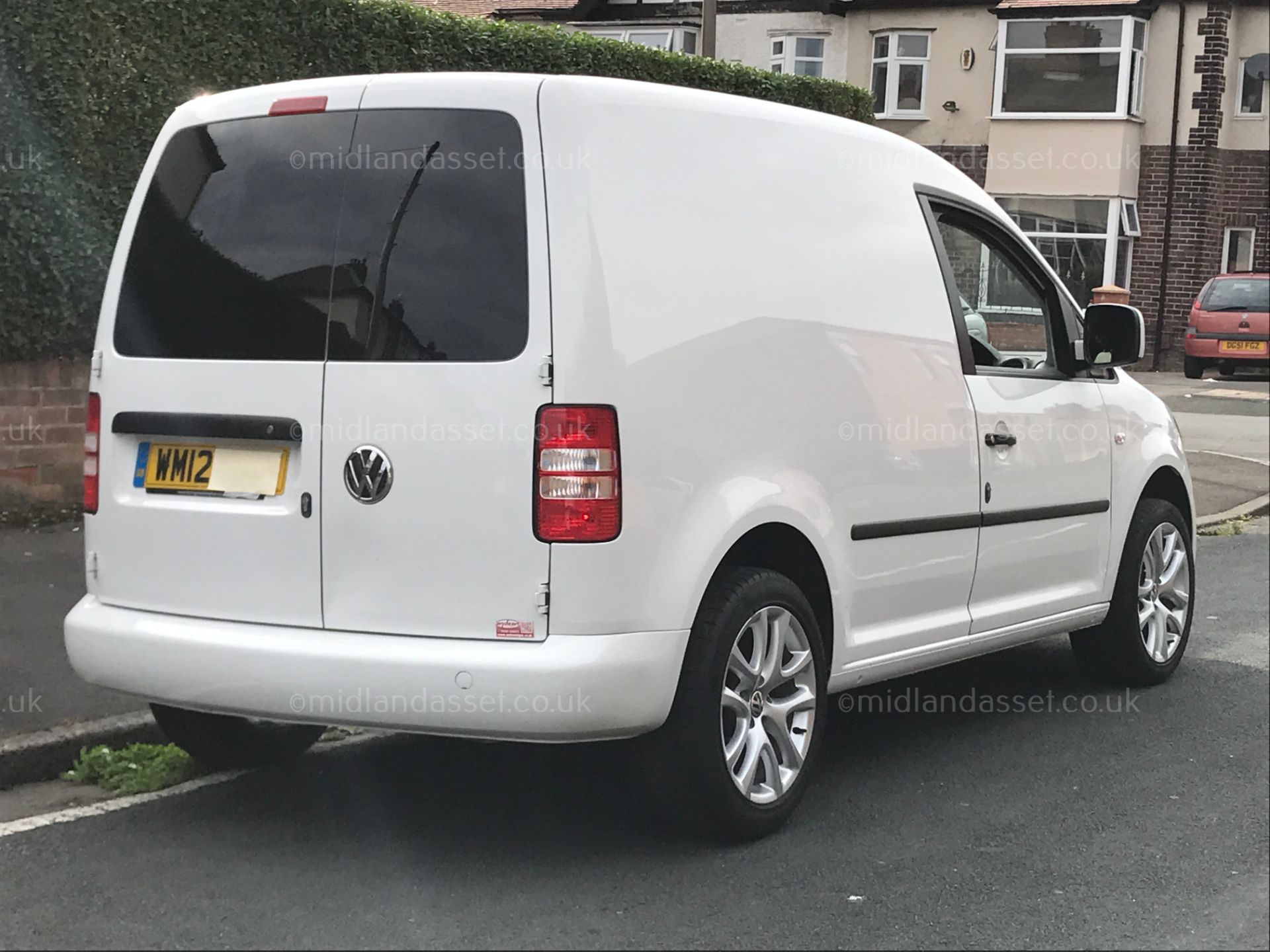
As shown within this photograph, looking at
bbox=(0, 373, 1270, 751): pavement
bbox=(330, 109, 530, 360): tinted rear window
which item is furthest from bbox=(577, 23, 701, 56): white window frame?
bbox=(330, 109, 530, 360): tinted rear window

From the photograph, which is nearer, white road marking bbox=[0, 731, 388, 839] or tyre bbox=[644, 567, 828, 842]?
tyre bbox=[644, 567, 828, 842]

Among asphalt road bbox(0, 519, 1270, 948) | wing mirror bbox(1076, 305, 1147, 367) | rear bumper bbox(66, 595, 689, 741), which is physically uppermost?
wing mirror bbox(1076, 305, 1147, 367)

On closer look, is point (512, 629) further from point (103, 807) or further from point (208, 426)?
point (103, 807)

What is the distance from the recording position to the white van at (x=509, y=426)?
4.14 metres

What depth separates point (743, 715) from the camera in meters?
4.66

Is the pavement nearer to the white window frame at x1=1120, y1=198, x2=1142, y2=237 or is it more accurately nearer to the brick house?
the white window frame at x1=1120, y1=198, x2=1142, y2=237

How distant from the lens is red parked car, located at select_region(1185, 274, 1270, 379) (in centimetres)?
2627

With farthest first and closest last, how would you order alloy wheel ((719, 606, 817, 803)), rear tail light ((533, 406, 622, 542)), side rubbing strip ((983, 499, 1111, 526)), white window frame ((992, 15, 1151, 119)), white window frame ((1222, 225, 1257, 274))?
1. white window frame ((1222, 225, 1257, 274))
2. white window frame ((992, 15, 1151, 119))
3. side rubbing strip ((983, 499, 1111, 526))
4. alloy wheel ((719, 606, 817, 803))
5. rear tail light ((533, 406, 622, 542))

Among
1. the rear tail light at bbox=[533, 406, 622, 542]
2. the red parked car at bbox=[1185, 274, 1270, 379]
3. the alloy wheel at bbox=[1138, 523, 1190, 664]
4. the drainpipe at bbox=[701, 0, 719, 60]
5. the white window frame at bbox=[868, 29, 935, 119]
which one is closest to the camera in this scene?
the rear tail light at bbox=[533, 406, 622, 542]

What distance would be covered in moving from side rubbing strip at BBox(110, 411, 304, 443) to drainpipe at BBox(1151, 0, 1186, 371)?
27820mm

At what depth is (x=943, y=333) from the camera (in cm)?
549

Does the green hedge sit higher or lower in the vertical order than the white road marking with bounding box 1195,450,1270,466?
higher

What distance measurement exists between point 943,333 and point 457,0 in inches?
1235

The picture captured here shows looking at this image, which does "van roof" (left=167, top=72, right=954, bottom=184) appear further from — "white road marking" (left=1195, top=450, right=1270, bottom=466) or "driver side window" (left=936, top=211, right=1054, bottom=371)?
"white road marking" (left=1195, top=450, right=1270, bottom=466)
